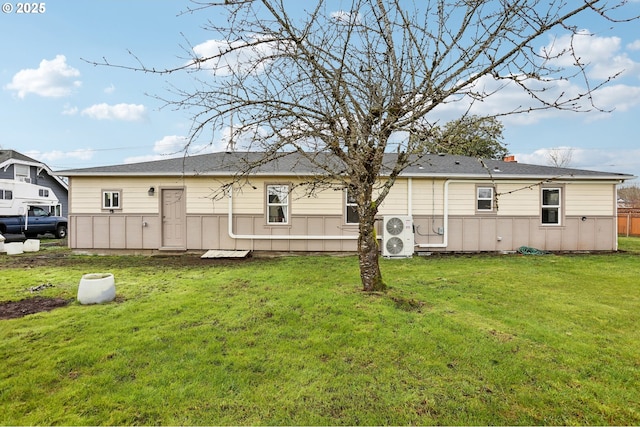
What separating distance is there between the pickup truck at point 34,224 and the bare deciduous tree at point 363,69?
14.1 meters

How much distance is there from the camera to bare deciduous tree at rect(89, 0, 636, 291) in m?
3.48

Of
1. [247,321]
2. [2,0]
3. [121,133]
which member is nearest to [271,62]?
[247,321]

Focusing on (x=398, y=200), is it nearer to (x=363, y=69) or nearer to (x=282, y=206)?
(x=282, y=206)

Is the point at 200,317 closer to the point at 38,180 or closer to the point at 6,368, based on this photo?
the point at 6,368

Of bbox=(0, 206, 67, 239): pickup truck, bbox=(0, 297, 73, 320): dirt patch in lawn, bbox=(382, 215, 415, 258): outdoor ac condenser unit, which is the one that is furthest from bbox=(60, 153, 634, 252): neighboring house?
bbox=(0, 206, 67, 239): pickup truck

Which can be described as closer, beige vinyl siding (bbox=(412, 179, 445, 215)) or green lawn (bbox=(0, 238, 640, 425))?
green lawn (bbox=(0, 238, 640, 425))

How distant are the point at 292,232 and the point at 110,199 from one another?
222 inches

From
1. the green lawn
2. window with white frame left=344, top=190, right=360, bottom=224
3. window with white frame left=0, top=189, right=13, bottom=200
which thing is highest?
window with white frame left=0, top=189, right=13, bottom=200

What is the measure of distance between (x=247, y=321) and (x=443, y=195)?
757 centimetres

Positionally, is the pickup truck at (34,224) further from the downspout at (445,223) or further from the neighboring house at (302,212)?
the downspout at (445,223)

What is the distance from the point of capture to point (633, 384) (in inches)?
101

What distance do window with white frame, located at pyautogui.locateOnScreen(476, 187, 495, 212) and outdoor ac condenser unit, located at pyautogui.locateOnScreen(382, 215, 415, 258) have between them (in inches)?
99.3

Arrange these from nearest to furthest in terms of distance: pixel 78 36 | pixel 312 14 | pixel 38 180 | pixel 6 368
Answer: pixel 6 368
pixel 312 14
pixel 78 36
pixel 38 180

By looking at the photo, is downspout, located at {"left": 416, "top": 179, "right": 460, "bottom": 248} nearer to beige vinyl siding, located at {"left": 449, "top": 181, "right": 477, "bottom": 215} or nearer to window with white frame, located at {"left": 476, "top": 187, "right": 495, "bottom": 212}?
beige vinyl siding, located at {"left": 449, "top": 181, "right": 477, "bottom": 215}
